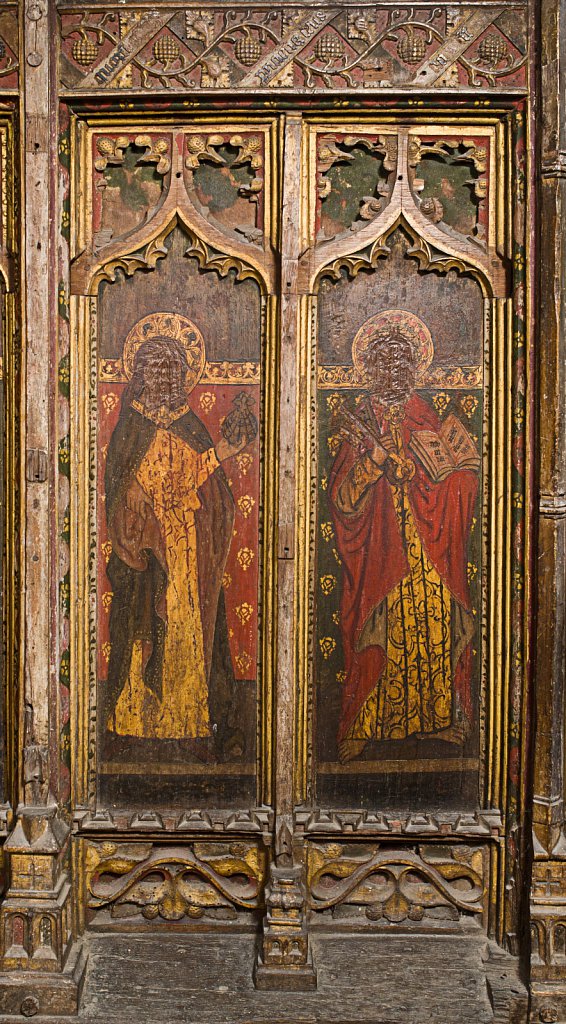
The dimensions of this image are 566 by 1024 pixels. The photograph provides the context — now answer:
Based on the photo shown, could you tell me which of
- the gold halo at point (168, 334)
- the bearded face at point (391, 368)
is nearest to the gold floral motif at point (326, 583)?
the bearded face at point (391, 368)

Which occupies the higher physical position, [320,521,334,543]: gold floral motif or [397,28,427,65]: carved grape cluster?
[397,28,427,65]: carved grape cluster

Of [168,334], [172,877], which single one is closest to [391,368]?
[168,334]

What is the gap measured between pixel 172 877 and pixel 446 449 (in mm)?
2311

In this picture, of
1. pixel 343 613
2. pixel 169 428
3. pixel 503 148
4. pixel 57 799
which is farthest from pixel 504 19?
pixel 57 799

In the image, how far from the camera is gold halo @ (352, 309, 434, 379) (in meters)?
4.25

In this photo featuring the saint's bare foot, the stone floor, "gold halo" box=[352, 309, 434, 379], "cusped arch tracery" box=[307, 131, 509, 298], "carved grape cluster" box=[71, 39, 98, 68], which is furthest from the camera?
the saint's bare foot

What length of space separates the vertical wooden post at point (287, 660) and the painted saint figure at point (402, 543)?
0.25 m

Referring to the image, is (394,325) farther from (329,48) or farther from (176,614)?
(176,614)

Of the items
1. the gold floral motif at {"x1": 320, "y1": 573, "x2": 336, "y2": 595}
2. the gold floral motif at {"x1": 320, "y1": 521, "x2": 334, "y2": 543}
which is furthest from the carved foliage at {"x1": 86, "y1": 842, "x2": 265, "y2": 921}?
the gold floral motif at {"x1": 320, "y1": 521, "x2": 334, "y2": 543}

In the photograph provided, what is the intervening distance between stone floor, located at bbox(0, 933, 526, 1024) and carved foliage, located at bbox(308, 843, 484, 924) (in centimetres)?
13

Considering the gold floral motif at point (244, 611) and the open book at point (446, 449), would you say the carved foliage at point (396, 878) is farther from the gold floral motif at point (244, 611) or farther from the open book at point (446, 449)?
the open book at point (446, 449)

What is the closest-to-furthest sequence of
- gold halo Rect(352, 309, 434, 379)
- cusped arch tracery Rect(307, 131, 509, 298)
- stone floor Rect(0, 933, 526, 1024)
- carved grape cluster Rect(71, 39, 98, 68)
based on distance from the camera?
stone floor Rect(0, 933, 526, 1024) < carved grape cluster Rect(71, 39, 98, 68) < cusped arch tracery Rect(307, 131, 509, 298) < gold halo Rect(352, 309, 434, 379)

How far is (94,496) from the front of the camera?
4289 millimetres

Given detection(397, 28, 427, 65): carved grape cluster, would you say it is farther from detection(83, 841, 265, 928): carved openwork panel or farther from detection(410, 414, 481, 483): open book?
detection(83, 841, 265, 928): carved openwork panel
